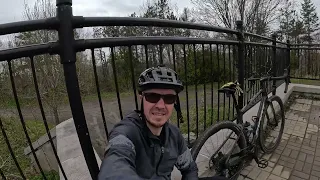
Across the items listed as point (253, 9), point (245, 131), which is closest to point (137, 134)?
point (245, 131)

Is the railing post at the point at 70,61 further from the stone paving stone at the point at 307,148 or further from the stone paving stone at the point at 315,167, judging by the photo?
the stone paving stone at the point at 307,148

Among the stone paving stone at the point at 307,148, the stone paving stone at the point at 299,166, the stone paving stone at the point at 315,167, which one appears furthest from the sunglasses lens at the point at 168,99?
the stone paving stone at the point at 307,148

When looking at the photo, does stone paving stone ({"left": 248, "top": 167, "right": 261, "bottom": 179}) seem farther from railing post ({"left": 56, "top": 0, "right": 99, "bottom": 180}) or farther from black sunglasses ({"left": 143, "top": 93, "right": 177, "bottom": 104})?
railing post ({"left": 56, "top": 0, "right": 99, "bottom": 180})

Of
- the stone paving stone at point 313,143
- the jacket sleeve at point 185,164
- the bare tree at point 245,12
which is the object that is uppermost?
the bare tree at point 245,12

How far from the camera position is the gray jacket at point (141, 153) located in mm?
1067

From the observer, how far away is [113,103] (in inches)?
651

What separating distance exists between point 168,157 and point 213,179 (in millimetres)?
521

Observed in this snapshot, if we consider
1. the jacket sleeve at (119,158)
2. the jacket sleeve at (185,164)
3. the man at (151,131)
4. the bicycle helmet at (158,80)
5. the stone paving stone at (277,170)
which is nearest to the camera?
the jacket sleeve at (119,158)

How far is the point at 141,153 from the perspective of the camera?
1335 mm

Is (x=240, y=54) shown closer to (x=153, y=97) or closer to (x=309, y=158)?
(x=309, y=158)

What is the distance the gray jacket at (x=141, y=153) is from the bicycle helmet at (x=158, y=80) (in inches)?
8.2

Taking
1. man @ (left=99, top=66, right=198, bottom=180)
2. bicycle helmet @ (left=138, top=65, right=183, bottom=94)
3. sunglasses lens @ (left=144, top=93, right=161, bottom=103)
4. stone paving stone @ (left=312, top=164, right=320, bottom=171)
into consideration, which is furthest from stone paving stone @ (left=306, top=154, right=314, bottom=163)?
sunglasses lens @ (left=144, top=93, right=161, bottom=103)

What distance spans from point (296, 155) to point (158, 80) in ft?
9.76

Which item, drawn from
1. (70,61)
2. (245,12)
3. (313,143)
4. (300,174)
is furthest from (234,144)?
(245,12)
